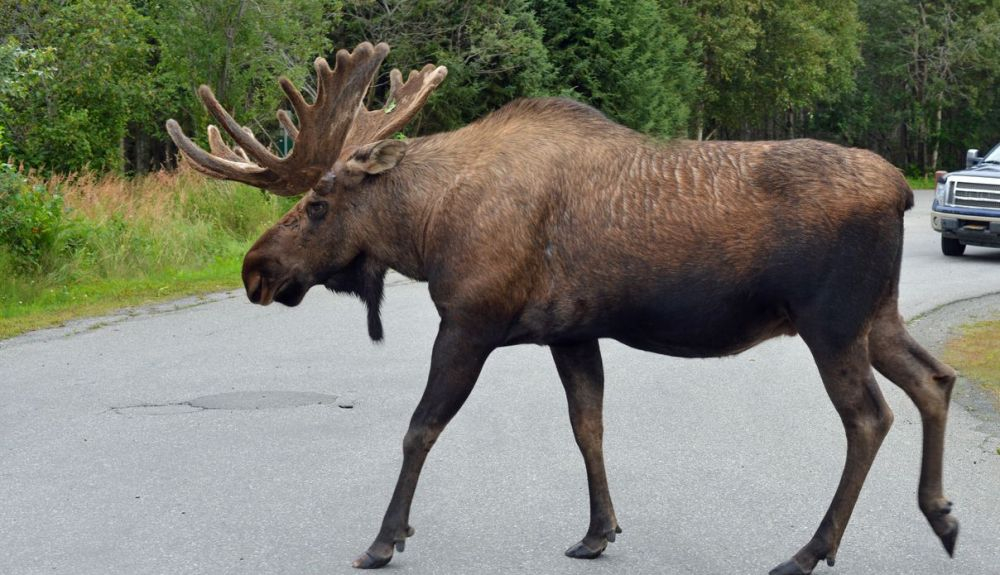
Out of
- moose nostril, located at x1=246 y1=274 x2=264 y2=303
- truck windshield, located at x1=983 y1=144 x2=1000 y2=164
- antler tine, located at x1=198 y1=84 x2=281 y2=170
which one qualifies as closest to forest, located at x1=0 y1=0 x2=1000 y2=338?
antler tine, located at x1=198 y1=84 x2=281 y2=170

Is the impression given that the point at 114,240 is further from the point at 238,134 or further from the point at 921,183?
the point at 921,183

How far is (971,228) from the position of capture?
1958cm

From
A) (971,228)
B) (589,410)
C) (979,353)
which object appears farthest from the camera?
(971,228)

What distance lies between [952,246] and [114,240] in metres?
11.9

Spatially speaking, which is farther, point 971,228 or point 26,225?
point 971,228

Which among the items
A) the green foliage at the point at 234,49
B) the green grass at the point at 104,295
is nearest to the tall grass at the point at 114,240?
the green grass at the point at 104,295

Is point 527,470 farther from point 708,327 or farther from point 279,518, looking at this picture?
point 708,327

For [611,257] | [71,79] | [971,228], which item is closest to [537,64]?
[71,79]

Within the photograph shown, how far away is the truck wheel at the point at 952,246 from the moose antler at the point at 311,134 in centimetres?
1575

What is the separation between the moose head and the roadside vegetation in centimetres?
507

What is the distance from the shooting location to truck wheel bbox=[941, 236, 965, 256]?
67.1 ft

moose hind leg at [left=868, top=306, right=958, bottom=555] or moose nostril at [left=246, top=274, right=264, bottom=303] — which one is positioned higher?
moose nostril at [left=246, top=274, right=264, bottom=303]

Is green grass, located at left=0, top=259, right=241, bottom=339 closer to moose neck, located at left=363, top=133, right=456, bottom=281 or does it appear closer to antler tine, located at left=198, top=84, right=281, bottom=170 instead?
antler tine, located at left=198, top=84, right=281, bottom=170

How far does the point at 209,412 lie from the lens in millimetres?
8820
